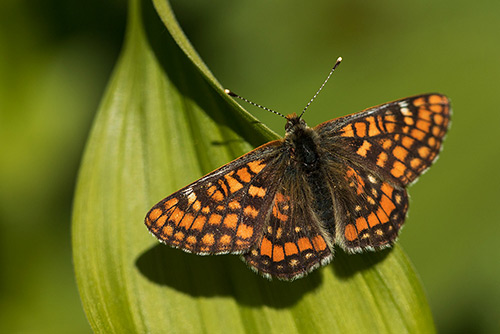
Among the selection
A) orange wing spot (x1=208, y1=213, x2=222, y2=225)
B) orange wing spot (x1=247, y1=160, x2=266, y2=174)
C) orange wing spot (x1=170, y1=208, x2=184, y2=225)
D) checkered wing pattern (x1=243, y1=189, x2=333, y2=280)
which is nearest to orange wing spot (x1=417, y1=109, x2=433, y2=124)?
checkered wing pattern (x1=243, y1=189, x2=333, y2=280)

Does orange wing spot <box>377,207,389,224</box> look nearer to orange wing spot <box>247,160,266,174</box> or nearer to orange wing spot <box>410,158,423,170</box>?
orange wing spot <box>410,158,423,170</box>

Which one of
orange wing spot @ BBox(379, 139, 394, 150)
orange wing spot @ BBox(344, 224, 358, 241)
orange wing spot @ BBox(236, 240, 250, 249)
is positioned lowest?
orange wing spot @ BBox(344, 224, 358, 241)

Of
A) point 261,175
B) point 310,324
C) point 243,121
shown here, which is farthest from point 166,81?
point 310,324

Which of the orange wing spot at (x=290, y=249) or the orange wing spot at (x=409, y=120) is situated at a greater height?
the orange wing spot at (x=409, y=120)

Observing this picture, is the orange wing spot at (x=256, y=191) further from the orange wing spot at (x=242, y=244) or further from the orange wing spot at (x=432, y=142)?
the orange wing spot at (x=432, y=142)

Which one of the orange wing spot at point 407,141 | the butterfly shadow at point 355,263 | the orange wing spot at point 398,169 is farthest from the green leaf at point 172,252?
the orange wing spot at point 407,141

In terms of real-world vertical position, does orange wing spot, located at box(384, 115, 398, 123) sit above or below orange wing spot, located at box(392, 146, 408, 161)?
above
